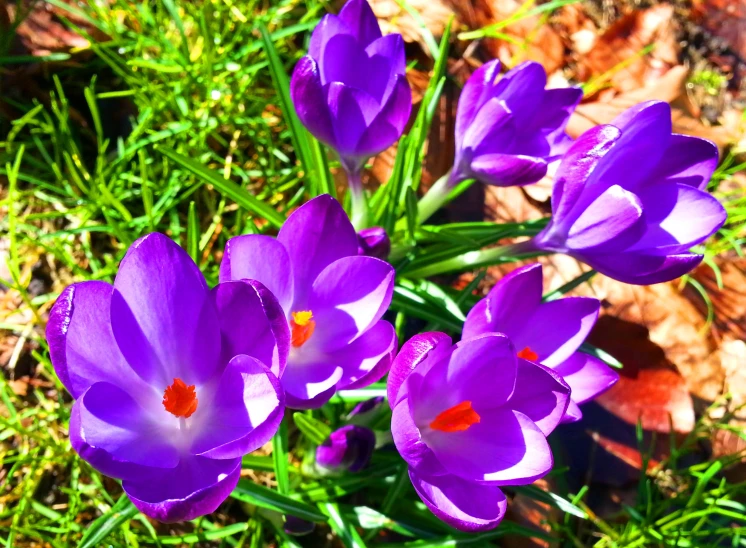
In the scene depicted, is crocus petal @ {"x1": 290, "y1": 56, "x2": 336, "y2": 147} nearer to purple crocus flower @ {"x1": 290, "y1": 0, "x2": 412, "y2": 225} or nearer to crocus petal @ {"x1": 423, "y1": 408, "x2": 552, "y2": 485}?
purple crocus flower @ {"x1": 290, "y1": 0, "x2": 412, "y2": 225}

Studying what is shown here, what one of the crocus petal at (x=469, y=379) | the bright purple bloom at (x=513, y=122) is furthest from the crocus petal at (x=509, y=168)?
the crocus petal at (x=469, y=379)

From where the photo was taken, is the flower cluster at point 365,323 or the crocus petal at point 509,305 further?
the crocus petal at point 509,305

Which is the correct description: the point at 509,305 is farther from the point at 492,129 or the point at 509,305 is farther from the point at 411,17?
the point at 411,17

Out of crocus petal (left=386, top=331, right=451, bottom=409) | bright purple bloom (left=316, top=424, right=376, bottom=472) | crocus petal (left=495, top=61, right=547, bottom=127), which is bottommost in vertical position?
bright purple bloom (left=316, top=424, right=376, bottom=472)

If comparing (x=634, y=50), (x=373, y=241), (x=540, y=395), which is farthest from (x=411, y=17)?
(x=540, y=395)

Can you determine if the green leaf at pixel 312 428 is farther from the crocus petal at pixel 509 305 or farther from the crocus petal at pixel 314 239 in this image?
the crocus petal at pixel 509 305

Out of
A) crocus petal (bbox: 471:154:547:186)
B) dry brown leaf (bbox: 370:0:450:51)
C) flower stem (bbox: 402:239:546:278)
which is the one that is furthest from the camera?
dry brown leaf (bbox: 370:0:450:51)

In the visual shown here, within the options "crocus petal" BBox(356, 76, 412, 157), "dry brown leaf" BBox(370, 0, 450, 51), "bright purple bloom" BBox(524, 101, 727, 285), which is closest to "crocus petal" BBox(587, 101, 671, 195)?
"bright purple bloom" BBox(524, 101, 727, 285)
